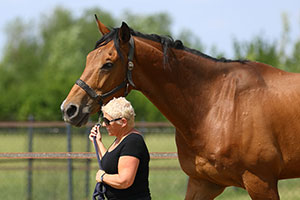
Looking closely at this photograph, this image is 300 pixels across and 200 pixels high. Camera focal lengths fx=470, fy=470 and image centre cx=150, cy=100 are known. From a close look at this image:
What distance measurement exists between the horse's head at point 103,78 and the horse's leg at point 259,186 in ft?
4.12

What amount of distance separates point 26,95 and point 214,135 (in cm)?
2770

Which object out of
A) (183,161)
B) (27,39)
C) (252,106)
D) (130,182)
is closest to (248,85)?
(252,106)

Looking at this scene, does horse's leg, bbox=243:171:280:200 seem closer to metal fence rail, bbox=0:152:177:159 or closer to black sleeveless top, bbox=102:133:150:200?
black sleeveless top, bbox=102:133:150:200

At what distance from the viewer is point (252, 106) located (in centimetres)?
394

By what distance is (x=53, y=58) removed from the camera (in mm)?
45281

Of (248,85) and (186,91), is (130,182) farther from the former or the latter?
(248,85)

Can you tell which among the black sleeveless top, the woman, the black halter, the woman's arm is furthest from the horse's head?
the woman's arm

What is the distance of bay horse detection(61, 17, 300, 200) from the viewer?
3.83 m

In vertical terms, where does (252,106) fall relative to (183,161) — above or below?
above

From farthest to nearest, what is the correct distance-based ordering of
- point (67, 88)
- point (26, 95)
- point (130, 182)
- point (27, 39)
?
point (27, 39)
point (26, 95)
point (67, 88)
point (130, 182)

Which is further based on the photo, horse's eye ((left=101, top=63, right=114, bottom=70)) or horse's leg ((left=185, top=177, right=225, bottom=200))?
horse's leg ((left=185, top=177, right=225, bottom=200))

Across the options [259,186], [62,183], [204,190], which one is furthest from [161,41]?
[62,183]

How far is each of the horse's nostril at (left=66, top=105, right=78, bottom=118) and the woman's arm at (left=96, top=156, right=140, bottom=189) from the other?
632 mm

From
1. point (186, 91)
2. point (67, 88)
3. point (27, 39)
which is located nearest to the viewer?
point (186, 91)
